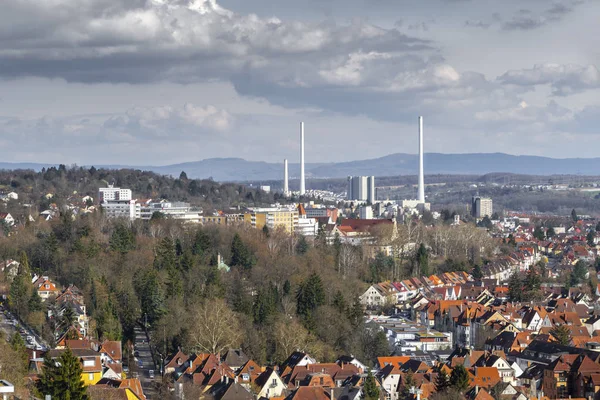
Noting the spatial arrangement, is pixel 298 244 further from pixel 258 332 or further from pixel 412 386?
pixel 412 386

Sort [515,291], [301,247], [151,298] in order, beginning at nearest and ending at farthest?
[151,298]
[515,291]
[301,247]

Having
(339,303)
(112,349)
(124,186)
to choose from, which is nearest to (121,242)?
(339,303)

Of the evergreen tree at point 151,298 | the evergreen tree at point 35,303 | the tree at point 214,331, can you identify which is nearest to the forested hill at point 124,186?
the evergreen tree at point 151,298

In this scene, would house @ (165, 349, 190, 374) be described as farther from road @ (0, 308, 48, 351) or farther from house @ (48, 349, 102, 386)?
house @ (48, 349, 102, 386)

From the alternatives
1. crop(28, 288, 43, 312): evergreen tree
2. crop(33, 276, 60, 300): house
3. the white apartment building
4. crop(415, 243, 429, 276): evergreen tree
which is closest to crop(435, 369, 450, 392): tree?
crop(28, 288, 43, 312): evergreen tree

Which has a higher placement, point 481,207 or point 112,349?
point 481,207

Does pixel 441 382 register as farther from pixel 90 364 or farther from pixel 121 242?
pixel 121 242

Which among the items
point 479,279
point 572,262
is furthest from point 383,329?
point 572,262
